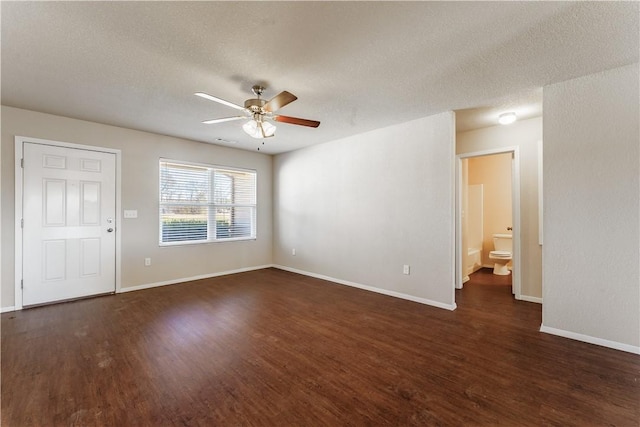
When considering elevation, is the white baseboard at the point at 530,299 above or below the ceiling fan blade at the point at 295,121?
below

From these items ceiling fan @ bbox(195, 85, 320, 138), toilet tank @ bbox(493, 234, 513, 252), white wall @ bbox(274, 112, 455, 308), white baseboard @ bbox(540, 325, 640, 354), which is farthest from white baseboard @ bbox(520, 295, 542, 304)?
ceiling fan @ bbox(195, 85, 320, 138)

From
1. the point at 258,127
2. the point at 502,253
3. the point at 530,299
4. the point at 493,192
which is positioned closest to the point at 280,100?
the point at 258,127

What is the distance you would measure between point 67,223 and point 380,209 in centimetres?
441

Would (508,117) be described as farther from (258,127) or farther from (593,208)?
(258,127)

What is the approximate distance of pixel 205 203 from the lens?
16.7 ft

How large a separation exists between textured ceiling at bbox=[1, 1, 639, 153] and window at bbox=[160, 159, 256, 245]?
1615mm

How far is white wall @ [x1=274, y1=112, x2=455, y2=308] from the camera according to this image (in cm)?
352

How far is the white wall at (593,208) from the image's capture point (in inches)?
92.4

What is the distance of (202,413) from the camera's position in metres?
1.65

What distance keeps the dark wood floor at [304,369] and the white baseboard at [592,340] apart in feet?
0.27

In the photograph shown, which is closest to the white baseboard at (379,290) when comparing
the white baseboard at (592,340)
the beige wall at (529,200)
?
the white baseboard at (592,340)

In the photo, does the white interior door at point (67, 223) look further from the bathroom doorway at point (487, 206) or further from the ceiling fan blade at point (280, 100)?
the bathroom doorway at point (487, 206)

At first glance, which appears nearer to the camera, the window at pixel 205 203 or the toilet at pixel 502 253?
the window at pixel 205 203

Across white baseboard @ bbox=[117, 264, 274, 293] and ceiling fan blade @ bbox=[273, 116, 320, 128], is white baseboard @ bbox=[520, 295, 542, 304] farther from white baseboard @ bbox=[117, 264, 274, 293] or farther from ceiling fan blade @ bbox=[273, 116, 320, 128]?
white baseboard @ bbox=[117, 264, 274, 293]
